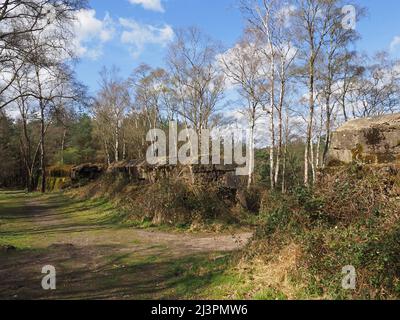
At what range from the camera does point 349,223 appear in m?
6.17

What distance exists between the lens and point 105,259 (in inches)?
335

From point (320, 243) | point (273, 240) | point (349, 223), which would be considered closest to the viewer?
point (320, 243)

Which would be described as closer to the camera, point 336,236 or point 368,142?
point 336,236

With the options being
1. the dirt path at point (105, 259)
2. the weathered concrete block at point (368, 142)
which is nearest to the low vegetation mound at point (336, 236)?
the weathered concrete block at point (368, 142)

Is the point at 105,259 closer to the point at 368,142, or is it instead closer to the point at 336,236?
the point at 336,236

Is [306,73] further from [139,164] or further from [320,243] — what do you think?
[320,243]

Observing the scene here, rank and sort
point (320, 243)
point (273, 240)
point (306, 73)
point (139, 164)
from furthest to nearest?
point (306, 73) → point (139, 164) → point (273, 240) → point (320, 243)

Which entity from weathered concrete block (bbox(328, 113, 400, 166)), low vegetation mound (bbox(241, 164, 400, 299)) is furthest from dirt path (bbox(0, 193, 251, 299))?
weathered concrete block (bbox(328, 113, 400, 166))

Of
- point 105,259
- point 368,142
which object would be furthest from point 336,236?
point 105,259

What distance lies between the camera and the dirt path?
20.8 ft

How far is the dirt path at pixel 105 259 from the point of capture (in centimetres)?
634
